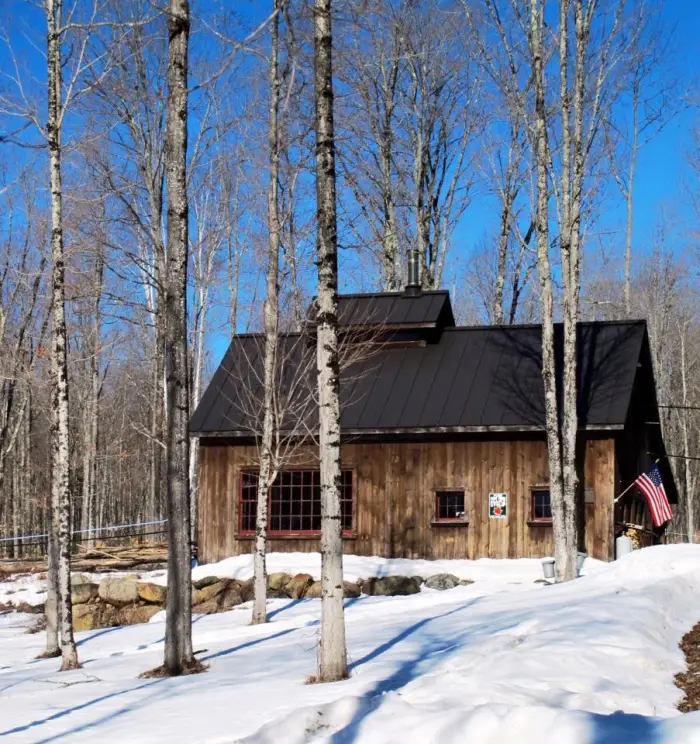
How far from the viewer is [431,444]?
827 inches

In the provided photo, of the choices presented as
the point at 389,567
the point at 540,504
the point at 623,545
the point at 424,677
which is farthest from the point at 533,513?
the point at 424,677

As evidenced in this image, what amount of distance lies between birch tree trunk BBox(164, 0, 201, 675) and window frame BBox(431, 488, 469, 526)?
33.7ft

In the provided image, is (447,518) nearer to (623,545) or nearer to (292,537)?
(292,537)

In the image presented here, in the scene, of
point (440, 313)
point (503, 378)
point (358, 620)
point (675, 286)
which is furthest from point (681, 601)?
point (675, 286)

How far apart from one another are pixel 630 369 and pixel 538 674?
44.6 ft

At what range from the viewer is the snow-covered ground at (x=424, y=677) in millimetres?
6090

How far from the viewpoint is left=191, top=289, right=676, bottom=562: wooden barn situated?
2012cm

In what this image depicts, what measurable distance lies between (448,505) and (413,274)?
621 cm

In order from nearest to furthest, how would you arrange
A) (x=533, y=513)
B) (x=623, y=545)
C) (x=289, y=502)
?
(x=623, y=545)
(x=533, y=513)
(x=289, y=502)

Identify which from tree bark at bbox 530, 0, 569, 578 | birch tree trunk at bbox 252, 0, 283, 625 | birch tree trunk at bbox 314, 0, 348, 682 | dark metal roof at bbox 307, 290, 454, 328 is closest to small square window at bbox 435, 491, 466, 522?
tree bark at bbox 530, 0, 569, 578

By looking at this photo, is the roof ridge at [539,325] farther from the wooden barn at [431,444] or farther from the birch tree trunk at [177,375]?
the birch tree trunk at [177,375]

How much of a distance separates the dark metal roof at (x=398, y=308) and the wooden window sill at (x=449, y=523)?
4.62 metres

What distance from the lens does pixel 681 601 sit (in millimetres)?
12766

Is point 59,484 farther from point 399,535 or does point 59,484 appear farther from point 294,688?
point 399,535
